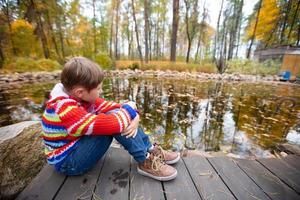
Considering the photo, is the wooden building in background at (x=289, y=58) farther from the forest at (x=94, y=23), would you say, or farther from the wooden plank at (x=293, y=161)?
the wooden plank at (x=293, y=161)

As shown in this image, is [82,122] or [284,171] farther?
[284,171]

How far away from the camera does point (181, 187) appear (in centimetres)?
99

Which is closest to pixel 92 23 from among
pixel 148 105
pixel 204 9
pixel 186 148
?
pixel 204 9

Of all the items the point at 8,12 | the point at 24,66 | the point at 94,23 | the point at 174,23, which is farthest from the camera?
the point at 94,23

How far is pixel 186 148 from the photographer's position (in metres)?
1.88

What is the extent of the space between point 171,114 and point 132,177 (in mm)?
1892

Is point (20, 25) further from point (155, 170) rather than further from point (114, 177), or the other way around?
point (155, 170)

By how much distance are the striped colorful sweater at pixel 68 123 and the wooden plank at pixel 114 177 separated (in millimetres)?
307

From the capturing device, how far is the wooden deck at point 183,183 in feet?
3.02

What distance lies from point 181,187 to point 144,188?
24 centimetres

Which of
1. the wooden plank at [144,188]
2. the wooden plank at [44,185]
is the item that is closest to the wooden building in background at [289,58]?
the wooden plank at [144,188]

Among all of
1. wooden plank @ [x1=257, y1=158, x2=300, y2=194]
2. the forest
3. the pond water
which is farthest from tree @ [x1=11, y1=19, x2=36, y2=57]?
wooden plank @ [x1=257, y1=158, x2=300, y2=194]

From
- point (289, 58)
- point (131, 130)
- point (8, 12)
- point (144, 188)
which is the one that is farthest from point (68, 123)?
point (8, 12)

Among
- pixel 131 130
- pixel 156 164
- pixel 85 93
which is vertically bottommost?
pixel 156 164
